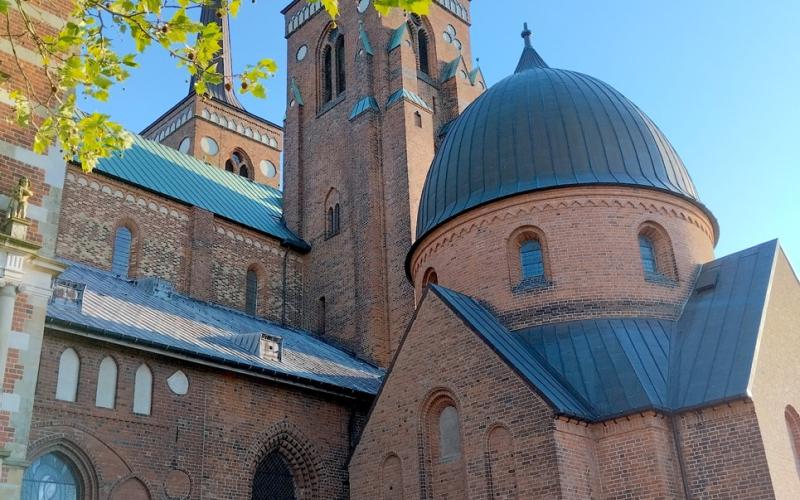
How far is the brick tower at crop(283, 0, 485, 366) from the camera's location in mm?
25984

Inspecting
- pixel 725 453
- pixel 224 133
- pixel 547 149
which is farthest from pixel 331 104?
pixel 725 453

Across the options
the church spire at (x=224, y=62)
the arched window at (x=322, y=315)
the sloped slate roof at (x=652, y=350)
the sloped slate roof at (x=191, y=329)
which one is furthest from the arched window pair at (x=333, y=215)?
the church spire at (x=224, y=62)

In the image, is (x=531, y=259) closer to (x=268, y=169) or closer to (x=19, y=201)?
(x=19, y=201)

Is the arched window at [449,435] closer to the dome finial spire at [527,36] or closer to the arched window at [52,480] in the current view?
the arched window at [52,480]

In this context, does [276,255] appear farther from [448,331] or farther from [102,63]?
[102,63]

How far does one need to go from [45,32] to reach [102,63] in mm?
3514

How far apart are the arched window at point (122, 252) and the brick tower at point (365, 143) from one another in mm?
6652

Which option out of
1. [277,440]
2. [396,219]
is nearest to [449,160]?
[396,219]

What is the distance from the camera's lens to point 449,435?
52.5 ft

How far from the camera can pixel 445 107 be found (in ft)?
101

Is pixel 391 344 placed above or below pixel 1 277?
above

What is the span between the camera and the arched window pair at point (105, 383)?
15055 mm

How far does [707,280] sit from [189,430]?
11.8 m

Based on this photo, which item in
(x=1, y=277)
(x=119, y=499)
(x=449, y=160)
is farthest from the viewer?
(x=449, y=160)
